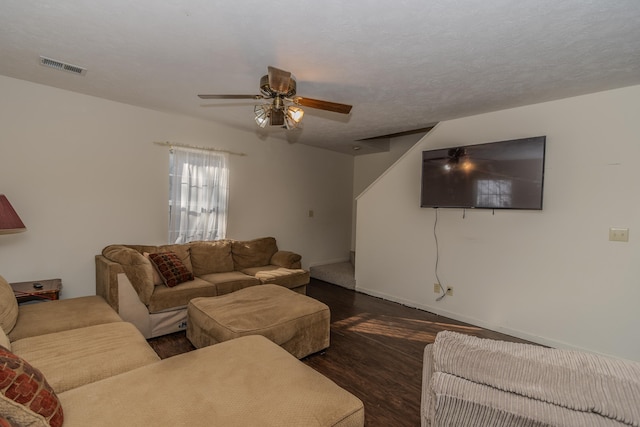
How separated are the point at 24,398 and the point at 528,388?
162 cm

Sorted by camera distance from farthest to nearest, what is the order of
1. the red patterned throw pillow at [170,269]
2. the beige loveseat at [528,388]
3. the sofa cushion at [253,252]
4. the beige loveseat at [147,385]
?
the sofa cushion at [253,252] → the red patterned throw pillow at [170,269] → the beige loveseat at [147,385] → the beige loveseat at [528,388]

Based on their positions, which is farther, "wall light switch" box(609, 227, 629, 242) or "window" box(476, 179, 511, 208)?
"window" box(476, 179, 511, 208)

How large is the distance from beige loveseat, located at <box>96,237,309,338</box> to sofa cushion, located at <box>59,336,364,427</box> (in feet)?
4.84

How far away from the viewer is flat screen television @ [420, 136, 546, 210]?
9.67 ft

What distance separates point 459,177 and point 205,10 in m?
2.98

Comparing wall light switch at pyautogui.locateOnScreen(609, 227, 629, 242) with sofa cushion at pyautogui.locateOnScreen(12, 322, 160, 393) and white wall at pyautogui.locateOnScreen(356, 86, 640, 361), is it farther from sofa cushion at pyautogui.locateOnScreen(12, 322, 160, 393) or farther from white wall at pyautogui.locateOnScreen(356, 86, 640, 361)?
sofa cushion at pyautogui.locateOnScreen(12, 322, 160, 393)

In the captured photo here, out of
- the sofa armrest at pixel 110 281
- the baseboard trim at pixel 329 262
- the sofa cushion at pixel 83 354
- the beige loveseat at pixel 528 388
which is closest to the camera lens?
the beige loveseat at pixel 528 388

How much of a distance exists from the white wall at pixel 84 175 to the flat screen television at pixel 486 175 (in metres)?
2.65

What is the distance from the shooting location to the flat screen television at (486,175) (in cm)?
295

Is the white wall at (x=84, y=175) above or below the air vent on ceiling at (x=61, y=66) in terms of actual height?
below

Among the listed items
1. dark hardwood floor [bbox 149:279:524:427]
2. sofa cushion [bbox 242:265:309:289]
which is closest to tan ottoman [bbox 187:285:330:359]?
dark hardwood floor [bbox 149:279:524:427]

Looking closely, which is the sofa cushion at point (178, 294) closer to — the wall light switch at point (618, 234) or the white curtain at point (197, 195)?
the white curtain at point (197, 195)

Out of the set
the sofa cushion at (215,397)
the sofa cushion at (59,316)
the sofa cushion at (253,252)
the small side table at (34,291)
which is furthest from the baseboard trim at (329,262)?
the sofa cushion at (215,397)

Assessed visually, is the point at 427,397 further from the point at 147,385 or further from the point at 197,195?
the point at 197,195
